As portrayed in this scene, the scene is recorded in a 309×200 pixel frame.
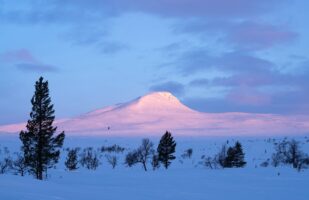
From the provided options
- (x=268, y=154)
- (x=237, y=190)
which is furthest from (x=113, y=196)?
(x=268, y=154)

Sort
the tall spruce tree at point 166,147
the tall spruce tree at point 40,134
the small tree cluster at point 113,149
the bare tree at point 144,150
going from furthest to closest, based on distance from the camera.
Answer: the small tree cluster at point 113,149 < the bare tree at point 144,150 < the tall spruce tree at point 166,147 < the tall spruce tree at point 40,134

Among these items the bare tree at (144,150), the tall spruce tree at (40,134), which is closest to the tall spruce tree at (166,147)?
the bare tree at (144,150)

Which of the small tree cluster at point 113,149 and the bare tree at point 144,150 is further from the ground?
the small tree cluster at point 113,149

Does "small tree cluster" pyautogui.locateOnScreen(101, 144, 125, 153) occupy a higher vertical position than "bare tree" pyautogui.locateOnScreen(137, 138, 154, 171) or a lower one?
higher

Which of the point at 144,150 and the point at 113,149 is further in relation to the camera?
the point at 113,149

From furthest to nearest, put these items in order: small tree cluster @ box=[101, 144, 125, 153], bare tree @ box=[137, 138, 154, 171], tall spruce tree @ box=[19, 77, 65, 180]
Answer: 1. small tree cluster @ box=[101, 144, 125, 153]
2. bare tree @ box=[137, 138, 154, 171]
3. tall spruce tree @ box=[19, 77, 65, 180]

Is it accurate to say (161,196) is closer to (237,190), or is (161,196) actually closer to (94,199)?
(94,199)

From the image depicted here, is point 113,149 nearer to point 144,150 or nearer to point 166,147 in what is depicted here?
point 144,150

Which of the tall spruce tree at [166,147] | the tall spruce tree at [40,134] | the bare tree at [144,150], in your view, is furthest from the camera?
the bare tree at [144,150]

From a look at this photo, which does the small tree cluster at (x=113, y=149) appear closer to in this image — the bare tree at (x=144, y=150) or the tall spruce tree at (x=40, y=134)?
the bare tree at (x=144, y=150)

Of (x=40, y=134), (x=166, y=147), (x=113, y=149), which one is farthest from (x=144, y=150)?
(x=113, y=149)

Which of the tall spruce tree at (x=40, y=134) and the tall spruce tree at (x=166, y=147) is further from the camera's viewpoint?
the tall spruce tree at (x=166, y=147)

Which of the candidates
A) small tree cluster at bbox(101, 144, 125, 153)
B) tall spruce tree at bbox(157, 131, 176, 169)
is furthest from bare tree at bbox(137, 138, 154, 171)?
small tree cluster at bbox(101, 144, 125, 153)

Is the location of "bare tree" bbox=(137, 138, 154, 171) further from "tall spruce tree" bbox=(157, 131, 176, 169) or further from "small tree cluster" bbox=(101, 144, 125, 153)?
"small tree cluster" bbox=(101, 144, 125, 153)
